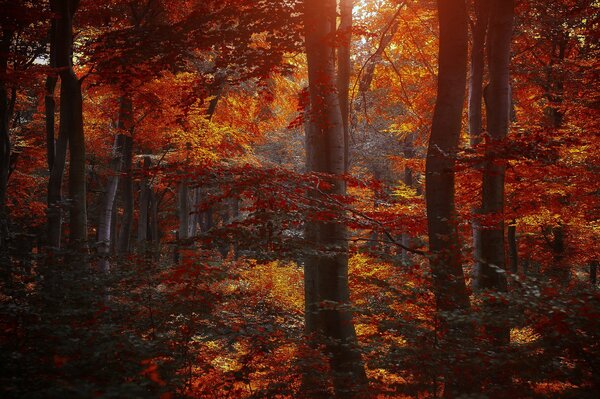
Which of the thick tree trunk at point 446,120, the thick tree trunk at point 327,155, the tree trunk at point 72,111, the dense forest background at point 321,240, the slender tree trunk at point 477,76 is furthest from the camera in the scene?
the tree trunk at point 72,111

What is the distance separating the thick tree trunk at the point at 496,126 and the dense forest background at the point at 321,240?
0.04m

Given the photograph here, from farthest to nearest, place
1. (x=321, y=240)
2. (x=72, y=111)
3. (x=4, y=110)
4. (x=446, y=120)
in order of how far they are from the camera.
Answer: (x=4, y=110), (x=72, y=111), (x=321, y=240), (x=446, y=120)

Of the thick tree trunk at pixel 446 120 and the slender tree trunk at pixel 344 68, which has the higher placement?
the slender tree trunk at pixel 344 68

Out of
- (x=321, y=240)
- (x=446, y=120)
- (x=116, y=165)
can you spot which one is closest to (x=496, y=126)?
(x=446, y=120)

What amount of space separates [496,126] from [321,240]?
11.7 feet

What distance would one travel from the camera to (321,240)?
7.38 meters

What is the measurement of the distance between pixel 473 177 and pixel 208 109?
10.3m

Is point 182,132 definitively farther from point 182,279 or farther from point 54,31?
point 182,279

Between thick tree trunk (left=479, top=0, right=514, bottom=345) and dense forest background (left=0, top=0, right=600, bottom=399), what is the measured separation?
36mm

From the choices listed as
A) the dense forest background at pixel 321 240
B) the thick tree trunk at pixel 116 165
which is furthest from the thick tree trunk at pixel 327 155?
the thick tree trunk at pixel 116 165

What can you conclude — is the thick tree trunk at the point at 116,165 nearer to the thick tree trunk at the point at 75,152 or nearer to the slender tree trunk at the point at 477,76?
the thick tree trunk at the point at 75,152

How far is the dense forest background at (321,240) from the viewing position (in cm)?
421

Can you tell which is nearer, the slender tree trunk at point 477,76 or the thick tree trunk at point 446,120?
the thick tree trunk at point 446,120

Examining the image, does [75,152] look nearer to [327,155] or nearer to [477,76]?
[327,155]
